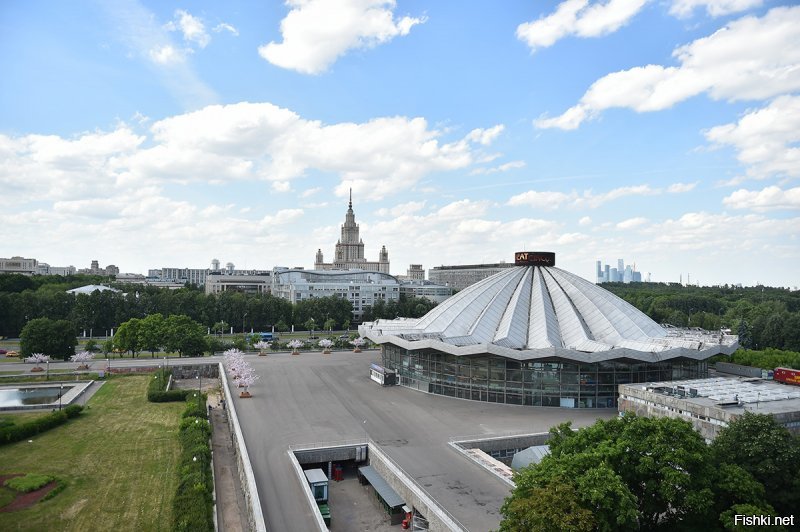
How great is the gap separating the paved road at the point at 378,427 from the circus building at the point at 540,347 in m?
1.65

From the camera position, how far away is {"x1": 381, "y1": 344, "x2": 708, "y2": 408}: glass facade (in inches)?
1448

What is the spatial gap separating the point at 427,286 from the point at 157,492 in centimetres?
10632

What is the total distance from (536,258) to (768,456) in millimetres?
36823

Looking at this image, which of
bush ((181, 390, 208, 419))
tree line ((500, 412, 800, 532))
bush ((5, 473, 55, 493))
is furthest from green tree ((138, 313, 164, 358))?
tree line ((500, 412, 800, 532))

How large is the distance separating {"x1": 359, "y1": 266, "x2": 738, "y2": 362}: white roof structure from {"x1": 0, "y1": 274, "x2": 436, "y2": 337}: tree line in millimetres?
35792

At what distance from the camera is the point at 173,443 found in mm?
30812

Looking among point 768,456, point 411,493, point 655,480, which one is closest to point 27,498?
point 411,493

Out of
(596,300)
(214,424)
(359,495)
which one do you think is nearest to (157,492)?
(359,495)

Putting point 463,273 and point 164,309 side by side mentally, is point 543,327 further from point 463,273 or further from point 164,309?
point 463,273

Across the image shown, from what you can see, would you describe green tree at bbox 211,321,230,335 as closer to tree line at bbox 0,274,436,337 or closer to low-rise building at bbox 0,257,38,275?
tree line at bbox 0,274,436,337

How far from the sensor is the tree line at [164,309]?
72.2m

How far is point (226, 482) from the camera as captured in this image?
2619cm

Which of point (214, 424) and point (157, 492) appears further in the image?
point (214, 424)

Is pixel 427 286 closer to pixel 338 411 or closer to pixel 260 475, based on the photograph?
pixel 338 411
